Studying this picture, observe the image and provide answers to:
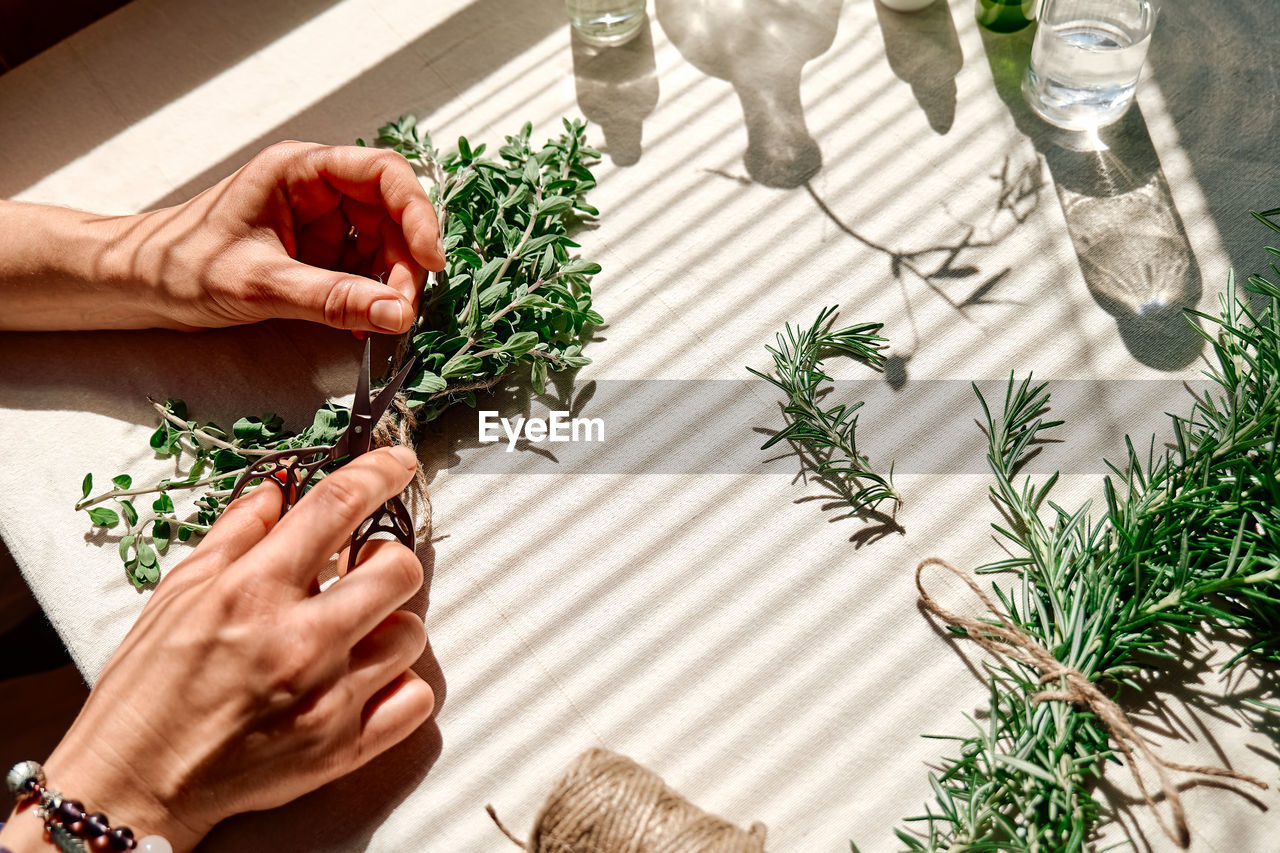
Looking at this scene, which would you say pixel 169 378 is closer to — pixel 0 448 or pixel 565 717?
pixel 0 448

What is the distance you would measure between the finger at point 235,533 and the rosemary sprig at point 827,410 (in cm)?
49

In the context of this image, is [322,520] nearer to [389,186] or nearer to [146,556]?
[146,556]

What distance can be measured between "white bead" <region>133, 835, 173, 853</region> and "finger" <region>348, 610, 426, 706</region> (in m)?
0.19

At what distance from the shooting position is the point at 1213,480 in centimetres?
89

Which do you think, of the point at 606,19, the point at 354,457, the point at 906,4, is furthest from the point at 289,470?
the point at 906,4

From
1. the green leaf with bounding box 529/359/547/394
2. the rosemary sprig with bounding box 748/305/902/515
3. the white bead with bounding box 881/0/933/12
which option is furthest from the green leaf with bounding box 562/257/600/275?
the white bead with bounding box 881/0/933/12

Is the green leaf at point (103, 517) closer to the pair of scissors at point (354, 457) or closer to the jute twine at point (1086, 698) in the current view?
the pair of scissors at point (354, 457)

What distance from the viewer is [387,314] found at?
91 centimetres

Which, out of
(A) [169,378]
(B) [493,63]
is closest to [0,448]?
(A) [169,378]

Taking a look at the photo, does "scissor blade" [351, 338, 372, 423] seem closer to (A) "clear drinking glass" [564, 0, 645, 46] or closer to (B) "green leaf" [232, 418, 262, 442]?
(B) "green leaf" [232, 418, 262, 442]

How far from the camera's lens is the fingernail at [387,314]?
914mm

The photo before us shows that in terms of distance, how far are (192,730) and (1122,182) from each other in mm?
1137

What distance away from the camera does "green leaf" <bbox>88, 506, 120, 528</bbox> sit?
96 centimetres

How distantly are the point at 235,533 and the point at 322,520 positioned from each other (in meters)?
0.12
